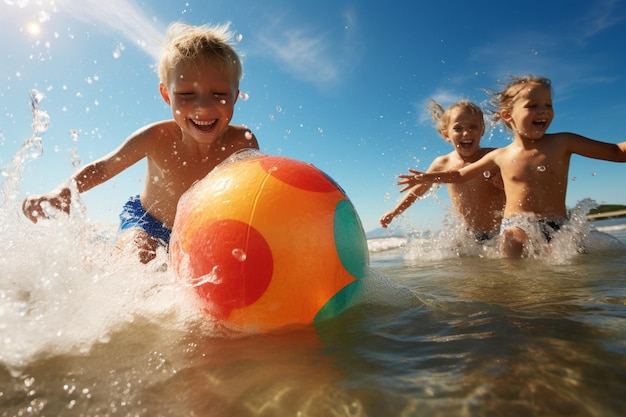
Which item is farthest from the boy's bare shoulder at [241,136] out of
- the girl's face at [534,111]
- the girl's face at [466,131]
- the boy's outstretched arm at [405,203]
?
the girl's face at [466,131]

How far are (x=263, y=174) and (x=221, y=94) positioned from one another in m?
1.72

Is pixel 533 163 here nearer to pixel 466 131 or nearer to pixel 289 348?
pixel 466 131

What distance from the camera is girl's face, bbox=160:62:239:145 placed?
3764 millimetres

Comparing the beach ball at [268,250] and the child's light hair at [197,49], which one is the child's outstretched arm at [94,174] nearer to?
the child's light hair at [197,49]

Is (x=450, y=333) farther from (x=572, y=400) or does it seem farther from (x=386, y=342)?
(x=572, y=400)

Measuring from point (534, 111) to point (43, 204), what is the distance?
5497 millimetres

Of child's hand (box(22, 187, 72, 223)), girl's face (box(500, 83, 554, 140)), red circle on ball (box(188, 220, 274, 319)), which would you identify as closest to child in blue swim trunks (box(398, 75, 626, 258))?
girl's face (box(500, 83, 554, 140))

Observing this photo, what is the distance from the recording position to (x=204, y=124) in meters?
3.95

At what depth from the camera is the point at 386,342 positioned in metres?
1.94

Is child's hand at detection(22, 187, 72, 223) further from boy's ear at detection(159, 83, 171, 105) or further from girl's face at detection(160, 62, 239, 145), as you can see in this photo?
boy's ear at detection(159, 83, 171, 105)

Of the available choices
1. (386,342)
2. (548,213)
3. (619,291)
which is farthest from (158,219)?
(548,213)

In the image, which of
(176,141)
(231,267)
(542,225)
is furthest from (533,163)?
(231,267)

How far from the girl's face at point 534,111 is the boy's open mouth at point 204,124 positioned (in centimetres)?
400

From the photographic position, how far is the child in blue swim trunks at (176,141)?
378 centimetres
